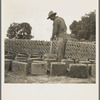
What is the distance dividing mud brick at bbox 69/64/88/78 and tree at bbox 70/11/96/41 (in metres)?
0.43

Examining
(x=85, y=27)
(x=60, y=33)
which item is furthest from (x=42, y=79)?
(x=85, y=27)

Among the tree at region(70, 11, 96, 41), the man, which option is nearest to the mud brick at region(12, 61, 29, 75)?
the man

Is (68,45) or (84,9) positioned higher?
(84,9)

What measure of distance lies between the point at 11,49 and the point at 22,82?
0.52 m

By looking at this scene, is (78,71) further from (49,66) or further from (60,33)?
(60,33)

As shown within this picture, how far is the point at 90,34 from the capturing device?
148 inches

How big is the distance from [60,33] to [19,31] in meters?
0.62

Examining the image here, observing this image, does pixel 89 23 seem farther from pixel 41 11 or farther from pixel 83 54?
pixel 41 11

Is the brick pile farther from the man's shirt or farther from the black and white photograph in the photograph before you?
the man's shirt

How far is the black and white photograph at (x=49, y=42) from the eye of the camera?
3.66 meters

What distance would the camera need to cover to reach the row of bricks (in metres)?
3.67

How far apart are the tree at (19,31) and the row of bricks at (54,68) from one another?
38 centimetres
